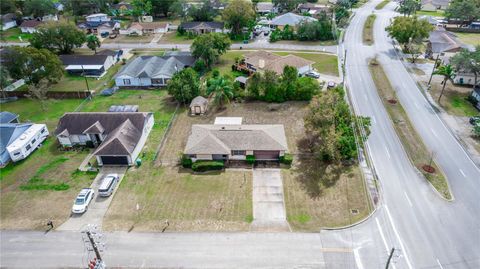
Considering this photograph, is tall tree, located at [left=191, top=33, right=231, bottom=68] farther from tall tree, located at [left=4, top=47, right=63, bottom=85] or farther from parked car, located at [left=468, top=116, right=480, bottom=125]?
parked car, located at [left=468, top=116, right=480, bottom=125]

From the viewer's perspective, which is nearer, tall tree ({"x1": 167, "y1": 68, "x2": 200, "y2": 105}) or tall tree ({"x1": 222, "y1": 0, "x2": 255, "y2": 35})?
tall tree ({"x1": 167, "y1": 68, "x2": 200, "y2": 105})

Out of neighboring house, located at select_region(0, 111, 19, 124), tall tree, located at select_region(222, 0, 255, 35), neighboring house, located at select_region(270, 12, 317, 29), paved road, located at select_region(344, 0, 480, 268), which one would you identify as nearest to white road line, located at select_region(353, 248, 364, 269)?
paved road, located at select_region(344, 0, 480, 268)

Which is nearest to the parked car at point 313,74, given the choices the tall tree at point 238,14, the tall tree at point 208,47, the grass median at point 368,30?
the tall tree at point 208,47

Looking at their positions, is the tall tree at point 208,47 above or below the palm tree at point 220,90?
above

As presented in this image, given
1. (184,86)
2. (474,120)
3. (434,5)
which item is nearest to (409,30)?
(474,120)

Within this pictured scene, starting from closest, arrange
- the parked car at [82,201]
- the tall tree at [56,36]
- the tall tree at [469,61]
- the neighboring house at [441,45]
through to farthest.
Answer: the parked car at [82,201]
the tall tree at [469,61]
the neighboring house at [441,45]
the tall tree at [56,36]

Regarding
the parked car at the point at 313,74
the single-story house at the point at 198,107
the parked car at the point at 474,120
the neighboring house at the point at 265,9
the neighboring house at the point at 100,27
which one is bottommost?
the single-story house at the point at 198,107

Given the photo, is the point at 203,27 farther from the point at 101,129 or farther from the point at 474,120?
the point at 474,120

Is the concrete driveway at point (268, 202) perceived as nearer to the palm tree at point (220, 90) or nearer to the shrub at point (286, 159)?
the shrub at point (286, 159)
